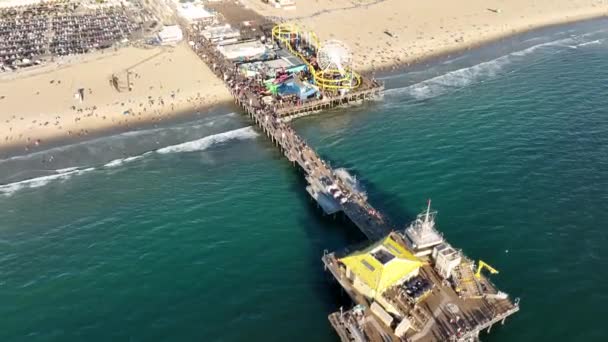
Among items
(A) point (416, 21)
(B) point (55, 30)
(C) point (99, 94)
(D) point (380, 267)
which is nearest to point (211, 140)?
(C) point (99, 94)

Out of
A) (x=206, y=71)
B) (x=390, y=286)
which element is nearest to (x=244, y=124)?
(x=206, y=71)

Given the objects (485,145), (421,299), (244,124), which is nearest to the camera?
(421,299)

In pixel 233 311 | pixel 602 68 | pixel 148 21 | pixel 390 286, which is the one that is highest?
pixel 148 21

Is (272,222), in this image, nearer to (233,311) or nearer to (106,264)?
(233,311)

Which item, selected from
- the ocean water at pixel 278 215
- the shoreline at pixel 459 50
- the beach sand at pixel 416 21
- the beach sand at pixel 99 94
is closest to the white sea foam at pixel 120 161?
the ocean water at pixel 278 215

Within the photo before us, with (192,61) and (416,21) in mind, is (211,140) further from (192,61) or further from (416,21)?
(416,21)
